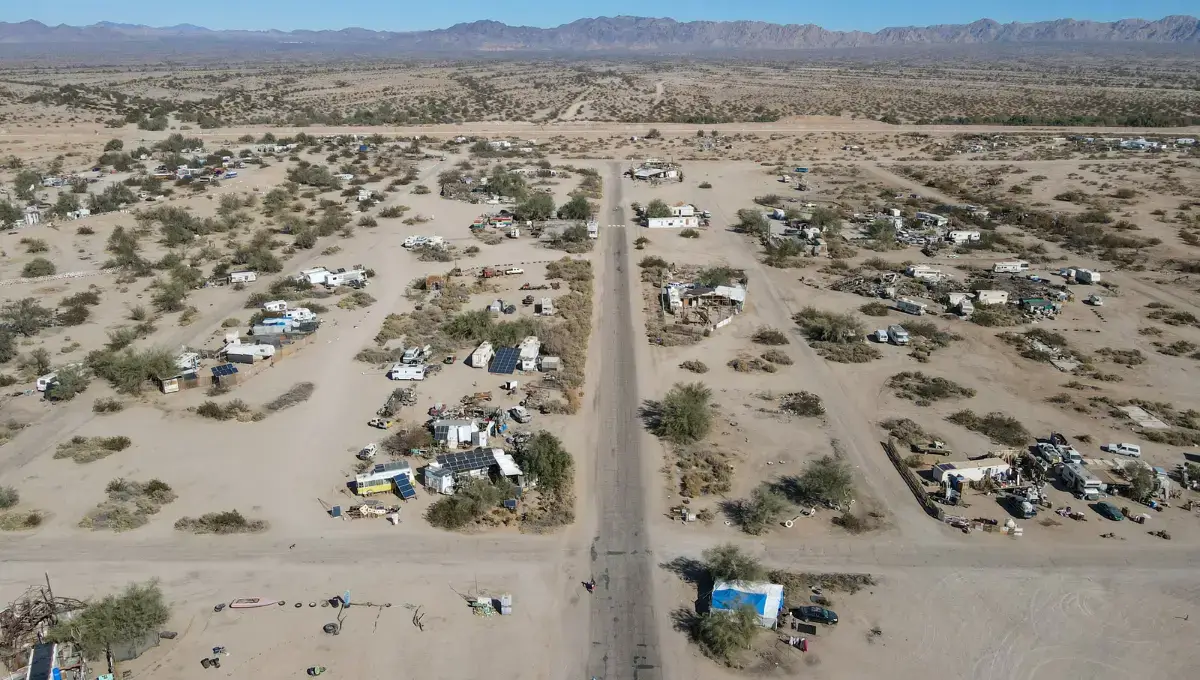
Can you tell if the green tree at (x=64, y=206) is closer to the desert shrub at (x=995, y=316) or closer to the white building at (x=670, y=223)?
the white building at (x=670, y=223)

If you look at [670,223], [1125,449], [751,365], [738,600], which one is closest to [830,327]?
[751,365]

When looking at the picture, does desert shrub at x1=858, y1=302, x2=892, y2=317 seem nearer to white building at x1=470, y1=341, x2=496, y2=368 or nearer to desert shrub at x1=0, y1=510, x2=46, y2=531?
white building at x1=470, y1=341, x2=496, y2=368

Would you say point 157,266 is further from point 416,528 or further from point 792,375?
point 792,375

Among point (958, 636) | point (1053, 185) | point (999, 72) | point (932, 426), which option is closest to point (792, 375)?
point (932, 426)

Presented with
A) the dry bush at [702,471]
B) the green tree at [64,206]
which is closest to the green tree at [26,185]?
the green tree at [64,206]

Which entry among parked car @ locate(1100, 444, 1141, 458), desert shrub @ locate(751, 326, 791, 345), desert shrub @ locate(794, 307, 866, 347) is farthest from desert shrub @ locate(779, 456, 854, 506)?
desert shrub @ locate(794, 307, 866, 347)

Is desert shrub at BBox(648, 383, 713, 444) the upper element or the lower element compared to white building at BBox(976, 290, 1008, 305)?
lower

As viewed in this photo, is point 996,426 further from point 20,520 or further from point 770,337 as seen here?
point 20,520
